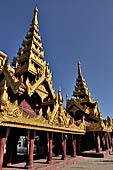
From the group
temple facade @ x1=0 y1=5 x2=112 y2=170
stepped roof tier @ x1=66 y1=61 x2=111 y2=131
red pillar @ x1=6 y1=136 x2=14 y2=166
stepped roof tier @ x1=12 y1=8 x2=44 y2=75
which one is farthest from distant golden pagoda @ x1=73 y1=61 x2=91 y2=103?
red pillar @ x1=6 y1=136 x2=14 y2=166

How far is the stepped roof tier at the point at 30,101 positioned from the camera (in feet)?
22.0

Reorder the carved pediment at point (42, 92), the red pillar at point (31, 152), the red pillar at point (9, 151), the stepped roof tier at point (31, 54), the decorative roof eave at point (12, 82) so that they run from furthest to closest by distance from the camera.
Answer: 1. the stepped roof tier at point (31, 54)
2. the carved pediment at point (42, 92)
3. the red pillar at point (9, 151)
4. the decorative roof eave at point (12, 82)
5. the red pillar at point (31, 152)

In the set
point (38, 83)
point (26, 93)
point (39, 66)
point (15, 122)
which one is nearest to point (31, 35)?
point (39, 66)

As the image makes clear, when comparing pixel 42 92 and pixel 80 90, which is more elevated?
pixel 80 90

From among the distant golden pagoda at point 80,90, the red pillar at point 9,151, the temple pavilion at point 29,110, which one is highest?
the distant golden pagoda at point 80,90

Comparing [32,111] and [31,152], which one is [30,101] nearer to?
[32,111]

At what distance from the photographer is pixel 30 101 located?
39.5ft

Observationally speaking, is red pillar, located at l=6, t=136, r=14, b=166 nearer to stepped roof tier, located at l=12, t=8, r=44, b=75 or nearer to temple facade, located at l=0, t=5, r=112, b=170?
temple facade, located at l=0, t=5, r=112, b=170

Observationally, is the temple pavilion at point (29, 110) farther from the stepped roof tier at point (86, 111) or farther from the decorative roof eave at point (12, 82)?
the stepped roof tier at point (86, 111)

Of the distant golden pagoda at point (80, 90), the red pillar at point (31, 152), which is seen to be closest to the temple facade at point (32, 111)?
the red pillar at point (31, 152)

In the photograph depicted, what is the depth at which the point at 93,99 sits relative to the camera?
2662 cm

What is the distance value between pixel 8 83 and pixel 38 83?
10.4 feet

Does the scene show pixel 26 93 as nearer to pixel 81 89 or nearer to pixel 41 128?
pixel 41 128

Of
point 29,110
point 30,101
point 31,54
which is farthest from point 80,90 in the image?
point 29,110
